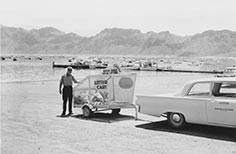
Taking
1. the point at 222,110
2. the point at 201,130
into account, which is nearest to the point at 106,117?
the point at 201,130

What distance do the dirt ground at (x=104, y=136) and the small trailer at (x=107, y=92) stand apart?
0.41 metres

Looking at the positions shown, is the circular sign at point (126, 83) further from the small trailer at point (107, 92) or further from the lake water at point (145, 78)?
the lake water at point (145, 78)

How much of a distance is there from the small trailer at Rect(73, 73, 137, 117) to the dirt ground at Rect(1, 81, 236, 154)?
414 millimetres

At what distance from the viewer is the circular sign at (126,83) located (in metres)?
12.4

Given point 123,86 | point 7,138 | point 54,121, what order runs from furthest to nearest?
1. point 123,86
2. point 54,121
3. point 7,138

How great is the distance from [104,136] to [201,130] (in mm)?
2630

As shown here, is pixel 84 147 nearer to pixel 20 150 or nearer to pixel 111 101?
pixel 20 150

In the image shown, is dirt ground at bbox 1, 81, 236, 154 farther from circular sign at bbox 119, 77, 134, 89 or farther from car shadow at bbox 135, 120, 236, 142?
circular sign at bbox 119, 77, 134, 89

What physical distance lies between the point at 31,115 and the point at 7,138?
3677 mm

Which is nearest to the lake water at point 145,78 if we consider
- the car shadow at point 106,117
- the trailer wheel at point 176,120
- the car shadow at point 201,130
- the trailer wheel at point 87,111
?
the car shadow at point 106,117

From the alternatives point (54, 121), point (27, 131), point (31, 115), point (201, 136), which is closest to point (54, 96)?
point (31, 115)

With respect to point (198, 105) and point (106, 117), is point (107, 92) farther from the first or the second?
point (198, 105)

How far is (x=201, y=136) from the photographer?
9.38 m

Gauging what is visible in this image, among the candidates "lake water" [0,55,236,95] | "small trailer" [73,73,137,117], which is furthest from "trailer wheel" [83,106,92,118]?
"lake water" [0,55,236,95]
